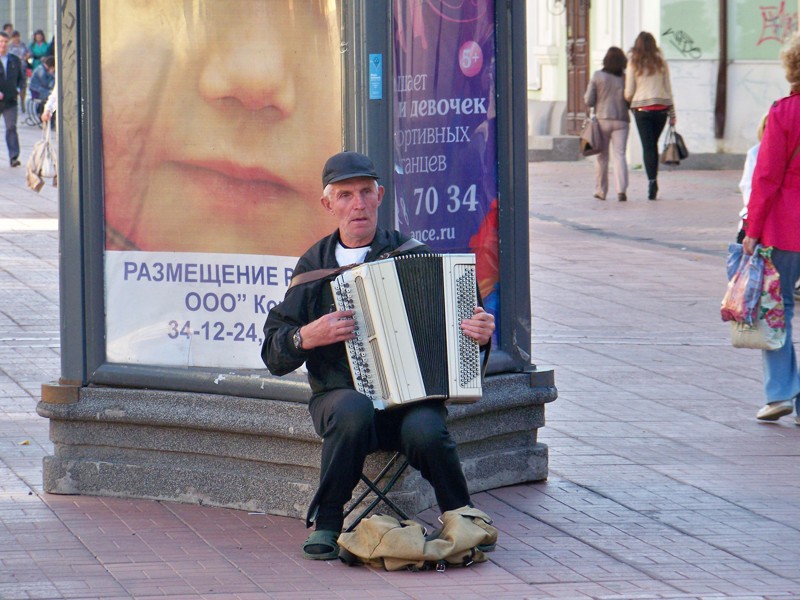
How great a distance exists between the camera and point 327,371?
17.1 ft

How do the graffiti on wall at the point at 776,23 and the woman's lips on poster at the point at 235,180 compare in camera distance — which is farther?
the graffiti on wall at the point at 776,23

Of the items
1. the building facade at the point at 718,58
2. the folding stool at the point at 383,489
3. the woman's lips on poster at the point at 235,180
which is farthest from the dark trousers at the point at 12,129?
the folding stool at the point at 383,489

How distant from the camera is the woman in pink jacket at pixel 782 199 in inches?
289

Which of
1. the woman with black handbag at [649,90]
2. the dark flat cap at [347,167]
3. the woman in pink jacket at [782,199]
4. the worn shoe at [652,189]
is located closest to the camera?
the dark flat cap at [347,167]

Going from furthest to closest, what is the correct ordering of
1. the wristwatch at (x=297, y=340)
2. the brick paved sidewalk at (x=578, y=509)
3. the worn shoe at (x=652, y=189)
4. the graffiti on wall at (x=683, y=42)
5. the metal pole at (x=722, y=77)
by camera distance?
the graffiti on wall at (x=683, y=42) → the metal pole at (x=722, y=77) → the worn shoe at (x=652, y=189) → the wristwatch at (x=297, y=340) → the brick paved sidewalk at (x=578, y=509)

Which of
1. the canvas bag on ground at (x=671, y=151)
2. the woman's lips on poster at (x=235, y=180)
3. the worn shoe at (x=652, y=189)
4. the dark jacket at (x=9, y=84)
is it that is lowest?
the worn shoe at (x=652, y=189)

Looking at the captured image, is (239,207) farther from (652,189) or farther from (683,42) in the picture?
(683,42)

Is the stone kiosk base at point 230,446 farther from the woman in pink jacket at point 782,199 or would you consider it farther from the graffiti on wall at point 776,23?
the graffiti on wall at point 776,23

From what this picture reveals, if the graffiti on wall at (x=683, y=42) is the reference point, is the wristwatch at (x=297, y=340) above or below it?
below

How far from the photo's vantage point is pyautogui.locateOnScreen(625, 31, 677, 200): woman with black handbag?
1777cm

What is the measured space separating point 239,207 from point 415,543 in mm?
1579

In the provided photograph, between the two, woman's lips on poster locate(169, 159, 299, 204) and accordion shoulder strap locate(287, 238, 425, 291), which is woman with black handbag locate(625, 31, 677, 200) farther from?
accordion shoulder strap locate(287, 238, 425, 291)

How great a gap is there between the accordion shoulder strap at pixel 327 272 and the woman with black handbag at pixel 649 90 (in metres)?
13.1

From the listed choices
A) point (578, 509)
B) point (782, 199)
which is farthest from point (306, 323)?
point (782, 199)
